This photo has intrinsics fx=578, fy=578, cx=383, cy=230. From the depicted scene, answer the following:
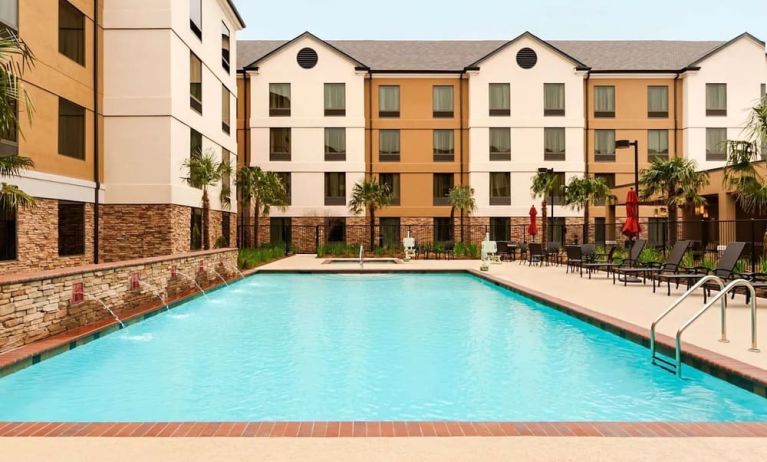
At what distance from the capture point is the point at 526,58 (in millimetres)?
38406

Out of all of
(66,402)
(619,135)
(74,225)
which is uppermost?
(619,135)

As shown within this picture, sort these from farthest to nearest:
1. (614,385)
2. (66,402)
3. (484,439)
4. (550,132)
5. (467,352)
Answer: (550,132) < (467,352) < (614,385) < (66,402) < (484,439)

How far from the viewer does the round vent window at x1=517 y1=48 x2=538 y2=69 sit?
1507 inches

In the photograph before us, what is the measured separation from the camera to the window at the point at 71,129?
17594 mm

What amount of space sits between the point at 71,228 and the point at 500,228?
1042 inches

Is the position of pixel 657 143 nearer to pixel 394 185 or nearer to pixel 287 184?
pixel 394 185

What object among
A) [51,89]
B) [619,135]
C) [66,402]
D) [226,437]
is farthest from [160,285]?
[619,135]

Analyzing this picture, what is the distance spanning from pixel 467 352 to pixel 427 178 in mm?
30680

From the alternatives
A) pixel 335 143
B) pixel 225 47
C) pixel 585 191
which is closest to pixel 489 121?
pixel 585 191

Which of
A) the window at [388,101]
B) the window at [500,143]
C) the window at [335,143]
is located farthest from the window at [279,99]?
the window at [500,143]

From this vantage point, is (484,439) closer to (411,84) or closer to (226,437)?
(226,437)

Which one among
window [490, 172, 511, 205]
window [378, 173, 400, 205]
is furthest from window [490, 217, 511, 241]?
window [378, 173, 400, 205]

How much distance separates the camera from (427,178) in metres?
A: 38.8

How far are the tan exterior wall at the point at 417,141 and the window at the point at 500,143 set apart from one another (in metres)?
1.79
